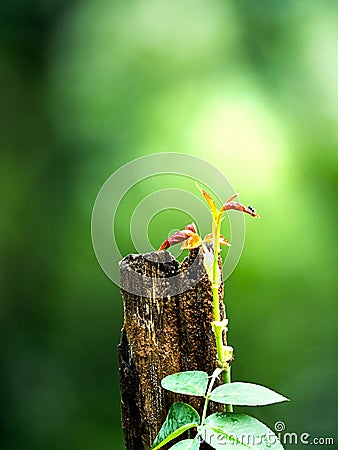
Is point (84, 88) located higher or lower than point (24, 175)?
higher

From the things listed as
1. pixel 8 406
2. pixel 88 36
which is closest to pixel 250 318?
pixel 8 406

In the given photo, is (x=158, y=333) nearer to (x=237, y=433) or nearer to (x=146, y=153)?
(x=237, y=433)

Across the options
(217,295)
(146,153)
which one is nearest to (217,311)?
A: (217,295)

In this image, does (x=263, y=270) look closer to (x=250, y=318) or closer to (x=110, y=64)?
(x=250, y=318)

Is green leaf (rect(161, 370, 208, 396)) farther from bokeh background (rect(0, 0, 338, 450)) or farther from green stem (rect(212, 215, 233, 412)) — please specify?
bokeh background (rect(0, 0, 338, 450))

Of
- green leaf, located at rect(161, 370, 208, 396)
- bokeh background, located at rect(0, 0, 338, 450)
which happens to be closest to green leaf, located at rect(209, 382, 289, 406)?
green leaf, located at rect(161, 370, 208, 396)

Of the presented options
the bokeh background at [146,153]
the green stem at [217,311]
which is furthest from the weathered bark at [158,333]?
the bokeh background at [146,153]
